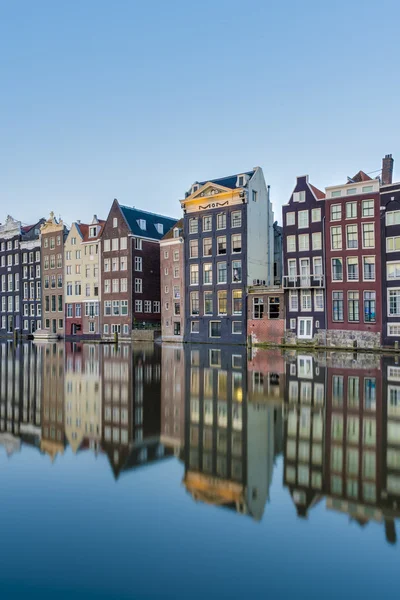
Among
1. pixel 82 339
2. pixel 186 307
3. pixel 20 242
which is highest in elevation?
pixel 20 242

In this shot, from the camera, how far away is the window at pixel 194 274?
6719cm

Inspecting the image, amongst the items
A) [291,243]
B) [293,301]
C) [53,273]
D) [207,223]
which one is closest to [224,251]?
[207,223]

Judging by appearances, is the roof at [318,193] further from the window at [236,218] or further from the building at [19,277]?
the building at [19,277]

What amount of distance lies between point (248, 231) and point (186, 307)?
1295cm

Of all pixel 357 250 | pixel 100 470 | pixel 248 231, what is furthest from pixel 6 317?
pixel 100 470

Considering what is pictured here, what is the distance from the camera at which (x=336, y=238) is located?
2085 inches

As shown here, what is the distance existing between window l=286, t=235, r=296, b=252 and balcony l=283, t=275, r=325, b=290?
3056 mm

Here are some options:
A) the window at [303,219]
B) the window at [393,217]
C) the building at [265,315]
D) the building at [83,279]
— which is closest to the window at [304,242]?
the window at [303,219]

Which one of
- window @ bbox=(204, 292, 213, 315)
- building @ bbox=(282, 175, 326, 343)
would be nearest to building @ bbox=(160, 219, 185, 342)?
window @ bbox=(204, 292, 213, 315)

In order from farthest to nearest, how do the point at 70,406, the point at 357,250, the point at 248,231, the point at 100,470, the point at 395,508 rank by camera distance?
1. the point at 248,231
2. the point at 357,250
3. the point at 70,406
4. the point at 100,470
5. the point at 395,508

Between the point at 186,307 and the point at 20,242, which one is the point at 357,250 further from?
the point at 20,242

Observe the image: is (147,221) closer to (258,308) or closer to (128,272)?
(128,272)

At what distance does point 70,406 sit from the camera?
54.7ft

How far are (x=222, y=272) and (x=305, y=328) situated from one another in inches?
563
